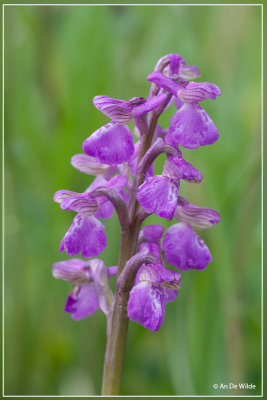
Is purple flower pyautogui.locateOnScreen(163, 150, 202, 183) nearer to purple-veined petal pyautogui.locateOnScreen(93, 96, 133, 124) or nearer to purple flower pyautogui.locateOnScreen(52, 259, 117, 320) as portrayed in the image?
purple-veined petal pyautogui.locateOnScreen(93, 96, 133, 124)

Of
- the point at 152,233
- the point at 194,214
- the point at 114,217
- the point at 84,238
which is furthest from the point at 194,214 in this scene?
the point at 114,217

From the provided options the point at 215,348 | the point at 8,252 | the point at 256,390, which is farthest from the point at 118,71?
the point at 256,390

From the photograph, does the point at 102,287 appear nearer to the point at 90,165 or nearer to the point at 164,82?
the point at 90,165

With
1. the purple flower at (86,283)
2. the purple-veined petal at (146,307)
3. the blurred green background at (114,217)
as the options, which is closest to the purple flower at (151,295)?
the purple-veined petal at (146,307)

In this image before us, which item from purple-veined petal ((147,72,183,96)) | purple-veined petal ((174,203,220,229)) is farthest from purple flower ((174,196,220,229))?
purple-veined petal ((147,72,183,96))

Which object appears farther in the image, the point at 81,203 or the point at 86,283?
the point at 86,283
